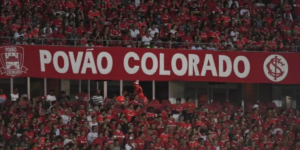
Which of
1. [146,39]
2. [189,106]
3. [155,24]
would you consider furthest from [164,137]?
[155,24]

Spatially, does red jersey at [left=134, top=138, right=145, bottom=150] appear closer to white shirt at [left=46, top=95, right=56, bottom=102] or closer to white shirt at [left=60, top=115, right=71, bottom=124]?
white shirt at [left=60, top=115, right=71, bottom=124]

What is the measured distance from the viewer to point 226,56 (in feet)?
77.1

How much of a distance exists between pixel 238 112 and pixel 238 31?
2.41 meters

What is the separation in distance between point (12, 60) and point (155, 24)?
4157mm

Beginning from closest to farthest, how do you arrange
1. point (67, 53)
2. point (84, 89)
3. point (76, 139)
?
point (76, 139) < point (67, 53) < point (84, 89)

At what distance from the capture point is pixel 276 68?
23875 millimetres

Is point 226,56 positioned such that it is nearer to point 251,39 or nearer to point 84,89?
point 251,39

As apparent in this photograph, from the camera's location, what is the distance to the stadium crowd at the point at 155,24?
22.3 metres

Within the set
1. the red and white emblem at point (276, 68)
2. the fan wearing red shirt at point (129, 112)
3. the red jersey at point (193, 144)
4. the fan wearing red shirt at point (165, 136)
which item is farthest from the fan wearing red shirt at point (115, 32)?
the red and white emblem at point (276, 68)

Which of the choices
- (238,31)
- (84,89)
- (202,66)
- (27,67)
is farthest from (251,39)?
(27,67)

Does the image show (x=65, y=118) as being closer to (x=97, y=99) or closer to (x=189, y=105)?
(x=97, y=99)

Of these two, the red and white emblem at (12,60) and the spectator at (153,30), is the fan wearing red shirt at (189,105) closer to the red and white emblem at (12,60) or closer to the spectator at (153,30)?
the spectator at (153,30)

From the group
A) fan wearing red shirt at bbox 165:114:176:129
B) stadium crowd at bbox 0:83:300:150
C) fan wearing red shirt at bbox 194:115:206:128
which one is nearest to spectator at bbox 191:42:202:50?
stadium crowd at bbox 0:83:300:150

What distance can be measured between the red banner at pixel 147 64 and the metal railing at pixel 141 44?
170 mm
